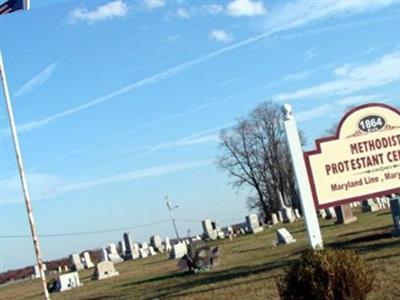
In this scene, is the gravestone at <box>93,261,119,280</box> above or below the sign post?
below

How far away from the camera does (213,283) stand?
1634cm

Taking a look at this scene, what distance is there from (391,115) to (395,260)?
3214 mm

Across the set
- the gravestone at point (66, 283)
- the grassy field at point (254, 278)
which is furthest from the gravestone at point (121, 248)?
the grassy field at point (254, 278)

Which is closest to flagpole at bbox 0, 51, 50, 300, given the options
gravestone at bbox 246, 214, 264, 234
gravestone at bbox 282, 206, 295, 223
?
gravestone at bbox 246, 214, 264, 234

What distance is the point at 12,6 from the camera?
616 inches

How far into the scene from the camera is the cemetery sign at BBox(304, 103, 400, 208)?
492 inches

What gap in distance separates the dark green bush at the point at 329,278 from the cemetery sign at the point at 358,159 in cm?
378

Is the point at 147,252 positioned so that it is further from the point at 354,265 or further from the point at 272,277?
the point at 354,265

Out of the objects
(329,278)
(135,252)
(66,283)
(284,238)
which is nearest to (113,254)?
(135,252)

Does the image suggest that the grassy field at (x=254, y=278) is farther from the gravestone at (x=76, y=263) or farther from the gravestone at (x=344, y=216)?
the gravestone at (x=76, y=263)

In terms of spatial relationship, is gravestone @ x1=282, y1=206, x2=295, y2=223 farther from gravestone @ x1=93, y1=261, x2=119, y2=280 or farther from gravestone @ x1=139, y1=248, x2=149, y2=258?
gravestone @ x1=93, y1=261, x2=119, y2=280

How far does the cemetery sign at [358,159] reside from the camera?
492 inches

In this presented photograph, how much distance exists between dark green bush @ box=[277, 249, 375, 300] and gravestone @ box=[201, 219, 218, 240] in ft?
139

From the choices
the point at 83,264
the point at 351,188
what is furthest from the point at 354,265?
the point at 83,264
